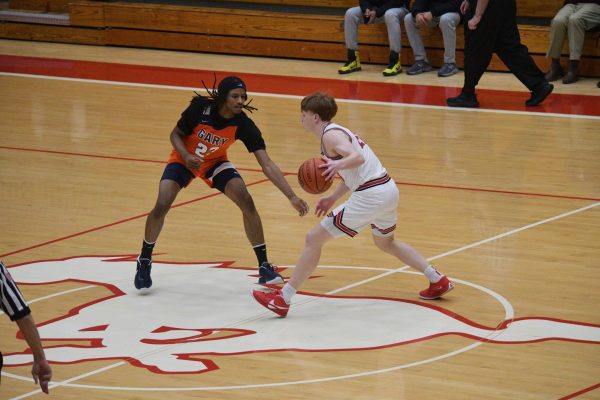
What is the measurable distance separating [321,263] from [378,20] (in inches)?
348

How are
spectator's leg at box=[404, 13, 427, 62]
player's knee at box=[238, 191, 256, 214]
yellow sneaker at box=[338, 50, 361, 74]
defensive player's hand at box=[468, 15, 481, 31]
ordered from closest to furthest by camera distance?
player's knee at box=[238, 191, 256, 214]
defensive player's hand at box=[468, 15, 481, 31]
spectator's leg at box=[404, 13, 427, 62]
yellow sneaker at box=[338, 50, 361, 74]

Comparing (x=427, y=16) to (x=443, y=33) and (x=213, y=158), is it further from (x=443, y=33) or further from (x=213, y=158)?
(x=213, y=158)

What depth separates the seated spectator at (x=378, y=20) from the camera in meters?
15.8

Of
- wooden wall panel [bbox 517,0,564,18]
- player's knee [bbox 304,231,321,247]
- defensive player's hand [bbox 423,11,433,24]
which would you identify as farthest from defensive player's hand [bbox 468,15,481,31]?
player's knee [bbox 304,231,321,247]

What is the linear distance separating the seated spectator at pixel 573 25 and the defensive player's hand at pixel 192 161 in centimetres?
885

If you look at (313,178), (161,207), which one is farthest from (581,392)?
(161,207)

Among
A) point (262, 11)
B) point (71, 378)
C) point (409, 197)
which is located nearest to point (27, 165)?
point (409, 197)

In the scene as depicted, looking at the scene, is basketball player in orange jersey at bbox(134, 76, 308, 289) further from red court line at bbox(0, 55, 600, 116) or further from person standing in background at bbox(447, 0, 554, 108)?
red court line at bbox(0, 55, 600, 116)

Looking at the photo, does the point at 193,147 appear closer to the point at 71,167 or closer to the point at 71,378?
the point at 71,378

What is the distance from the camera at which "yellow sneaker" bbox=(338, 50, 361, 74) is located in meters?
16.1

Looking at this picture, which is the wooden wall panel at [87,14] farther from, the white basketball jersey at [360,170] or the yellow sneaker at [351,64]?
the white basketball jersey at [360,170]

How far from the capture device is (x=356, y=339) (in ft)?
21.0

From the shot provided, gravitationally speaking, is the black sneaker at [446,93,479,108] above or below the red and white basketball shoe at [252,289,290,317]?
above

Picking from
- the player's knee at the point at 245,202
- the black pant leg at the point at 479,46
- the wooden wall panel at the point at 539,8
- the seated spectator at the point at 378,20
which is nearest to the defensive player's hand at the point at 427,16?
the seated spectator at the point at 378,20
